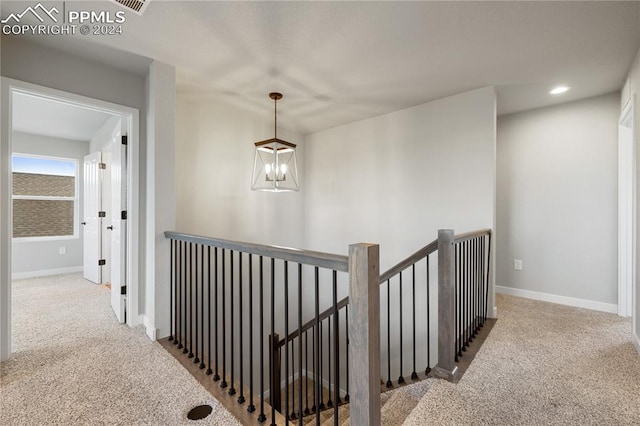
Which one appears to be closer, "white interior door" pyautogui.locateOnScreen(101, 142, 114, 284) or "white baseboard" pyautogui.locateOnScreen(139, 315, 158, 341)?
"white baseboard" pyautogui.locateOnScreen(139, 315, 158, 341)

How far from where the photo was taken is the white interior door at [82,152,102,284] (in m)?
4.34

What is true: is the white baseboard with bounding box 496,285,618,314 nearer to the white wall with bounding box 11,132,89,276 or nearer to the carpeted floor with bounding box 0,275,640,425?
the carpeted floor with bounding box 0,275,640,425

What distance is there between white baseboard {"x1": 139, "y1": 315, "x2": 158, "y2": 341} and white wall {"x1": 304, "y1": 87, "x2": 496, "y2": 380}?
2.63 m

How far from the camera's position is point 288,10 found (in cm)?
183

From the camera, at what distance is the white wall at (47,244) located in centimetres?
448

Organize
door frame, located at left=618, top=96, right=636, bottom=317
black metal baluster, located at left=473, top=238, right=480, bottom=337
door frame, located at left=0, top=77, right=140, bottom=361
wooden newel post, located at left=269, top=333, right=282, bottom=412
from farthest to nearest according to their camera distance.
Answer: door frame, located at left=618, top=96, right=636, bottom=317 < black metal baluster, located at left=473, top=238, right=480, bottom=337 < door frame, located at left=0, top=77, right=140, bottom=361 < wooden newel post, located at left=269, top=333, right=282, bottom=412

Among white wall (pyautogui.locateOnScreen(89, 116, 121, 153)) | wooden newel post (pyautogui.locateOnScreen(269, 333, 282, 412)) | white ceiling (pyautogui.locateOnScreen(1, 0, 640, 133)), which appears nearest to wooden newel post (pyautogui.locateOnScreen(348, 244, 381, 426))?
wooden newel post (pyautogui.locateOnScreen(269, 333, 282, 412))

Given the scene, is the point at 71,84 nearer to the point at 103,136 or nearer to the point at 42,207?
the point at 103,136

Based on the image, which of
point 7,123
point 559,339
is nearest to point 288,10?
point 7,123

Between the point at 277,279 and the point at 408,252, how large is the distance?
199cm

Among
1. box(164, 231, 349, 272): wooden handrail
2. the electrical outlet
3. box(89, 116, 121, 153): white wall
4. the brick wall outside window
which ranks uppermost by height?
box(89, 116, 121, 153): white wall

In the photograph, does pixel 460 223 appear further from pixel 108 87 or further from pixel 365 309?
pixel 108 87

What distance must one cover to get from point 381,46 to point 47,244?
6053mm

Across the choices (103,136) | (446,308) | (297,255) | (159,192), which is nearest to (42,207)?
(103,136)
